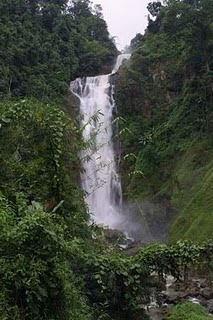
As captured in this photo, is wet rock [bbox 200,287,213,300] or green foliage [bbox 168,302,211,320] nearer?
green foliage [bbox 168,302,211,320]

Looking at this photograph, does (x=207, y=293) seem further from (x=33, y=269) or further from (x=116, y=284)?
(x=33, y=269)

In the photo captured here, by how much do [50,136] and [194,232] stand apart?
11558 mm

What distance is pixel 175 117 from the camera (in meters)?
28.5

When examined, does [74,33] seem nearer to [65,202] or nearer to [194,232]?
[194,232]

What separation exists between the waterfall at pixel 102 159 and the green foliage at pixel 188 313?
1198 cm

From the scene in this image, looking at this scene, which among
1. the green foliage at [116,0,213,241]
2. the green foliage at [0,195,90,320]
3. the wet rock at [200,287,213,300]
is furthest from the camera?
the green foliage at [116,0,213,241]

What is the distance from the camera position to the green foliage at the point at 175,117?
Result: 22328 millimetres

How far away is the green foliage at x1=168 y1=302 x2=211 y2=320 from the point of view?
10513mm

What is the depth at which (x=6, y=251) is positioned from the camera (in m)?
5.54

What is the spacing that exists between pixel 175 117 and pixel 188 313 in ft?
62.5

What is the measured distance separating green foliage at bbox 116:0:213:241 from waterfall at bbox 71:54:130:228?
80 cm

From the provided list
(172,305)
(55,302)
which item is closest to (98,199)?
(172,305)

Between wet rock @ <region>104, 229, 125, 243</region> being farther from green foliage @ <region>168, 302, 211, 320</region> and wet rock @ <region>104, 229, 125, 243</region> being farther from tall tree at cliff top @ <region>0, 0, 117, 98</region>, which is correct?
tall tree at cliff top @ <region>0, 0, 117, 98</region>

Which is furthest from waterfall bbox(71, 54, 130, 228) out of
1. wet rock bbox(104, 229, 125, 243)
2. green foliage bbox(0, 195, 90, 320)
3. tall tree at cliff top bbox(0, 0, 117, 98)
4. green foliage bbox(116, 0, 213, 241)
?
green foliage bbox(0, 195, 90, 320)
